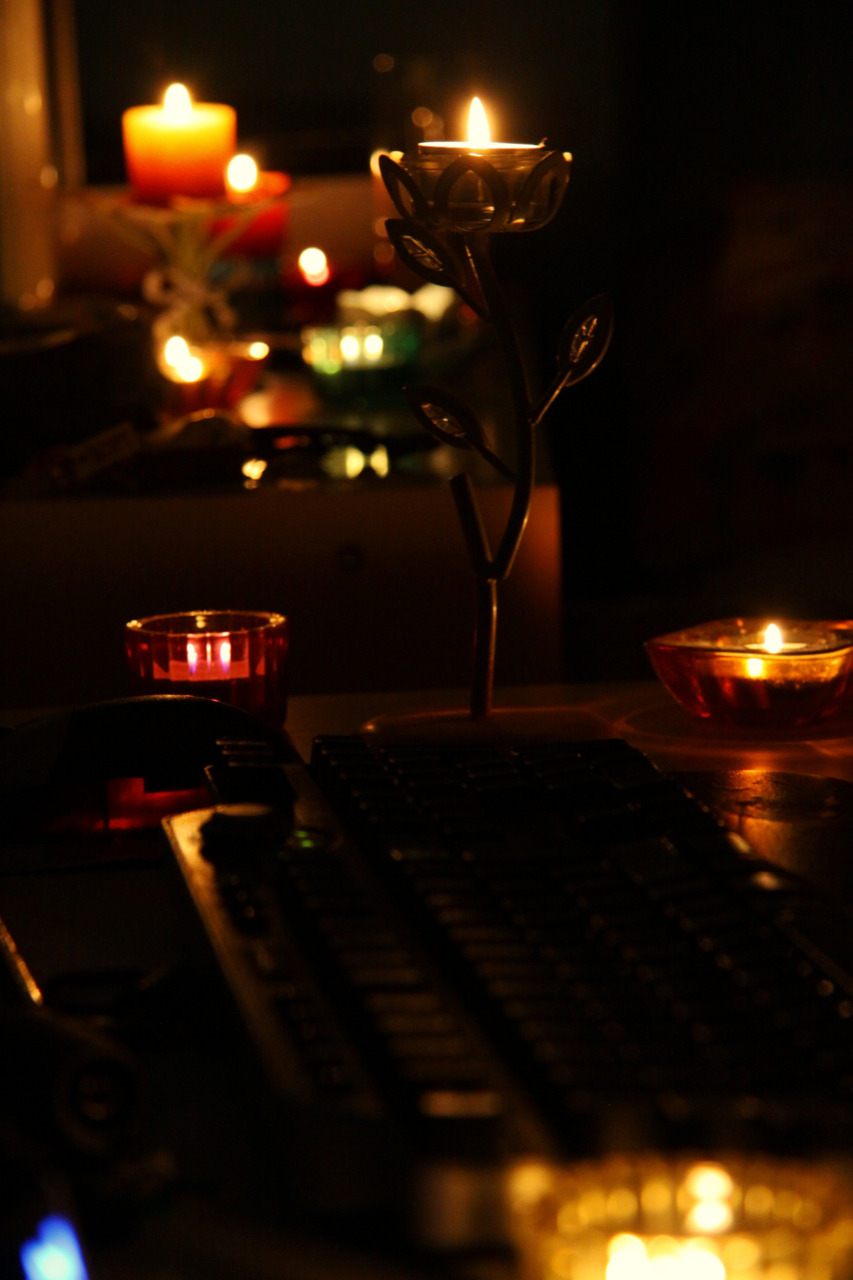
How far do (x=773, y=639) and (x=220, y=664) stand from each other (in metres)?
0.27

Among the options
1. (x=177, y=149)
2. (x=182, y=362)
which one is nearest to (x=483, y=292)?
(x=182, y=362)

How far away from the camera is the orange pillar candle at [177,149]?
6.48 feet

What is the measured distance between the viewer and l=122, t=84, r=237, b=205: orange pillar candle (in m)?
1.98

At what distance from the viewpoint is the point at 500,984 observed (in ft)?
1.27

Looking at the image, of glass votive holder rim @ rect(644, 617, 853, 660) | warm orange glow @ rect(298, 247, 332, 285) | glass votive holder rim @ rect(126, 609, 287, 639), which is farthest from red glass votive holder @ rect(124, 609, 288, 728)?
warm orange glow @ rect(298, 247, 332, 285)

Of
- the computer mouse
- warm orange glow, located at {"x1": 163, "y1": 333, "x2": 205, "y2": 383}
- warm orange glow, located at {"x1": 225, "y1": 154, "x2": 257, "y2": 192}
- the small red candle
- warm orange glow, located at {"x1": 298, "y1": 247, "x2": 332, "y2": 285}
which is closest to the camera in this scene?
the computer mouse

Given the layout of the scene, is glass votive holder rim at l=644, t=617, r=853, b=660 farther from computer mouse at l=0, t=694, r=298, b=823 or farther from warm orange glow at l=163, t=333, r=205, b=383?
warm orange glow at l=163, t=333, r=205, b=383

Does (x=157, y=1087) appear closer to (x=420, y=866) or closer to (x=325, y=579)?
(x=420, y=866)

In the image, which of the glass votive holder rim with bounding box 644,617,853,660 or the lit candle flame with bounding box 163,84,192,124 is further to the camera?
the lit candle flame with bounding box 163,84,192,124

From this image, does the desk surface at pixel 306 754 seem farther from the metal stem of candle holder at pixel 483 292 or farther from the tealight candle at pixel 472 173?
the tealight candle at pixel 472 173

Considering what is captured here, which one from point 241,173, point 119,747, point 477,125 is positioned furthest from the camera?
point 241,173

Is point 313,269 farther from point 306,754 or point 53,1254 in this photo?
point 53,1254

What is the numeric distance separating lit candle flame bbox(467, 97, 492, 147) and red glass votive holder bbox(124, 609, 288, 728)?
25 centimetres

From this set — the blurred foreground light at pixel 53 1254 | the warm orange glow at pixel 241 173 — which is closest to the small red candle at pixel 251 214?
the warm orange glow at pixel 241 173
